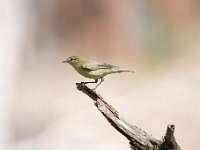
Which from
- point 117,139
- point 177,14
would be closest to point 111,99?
point 117,139

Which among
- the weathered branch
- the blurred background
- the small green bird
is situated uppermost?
the blurred background

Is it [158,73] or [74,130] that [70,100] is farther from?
[158,73]

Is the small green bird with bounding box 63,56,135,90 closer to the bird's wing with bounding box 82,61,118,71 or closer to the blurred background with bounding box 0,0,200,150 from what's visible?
the bird's wing with bounding box 82,61,118,71

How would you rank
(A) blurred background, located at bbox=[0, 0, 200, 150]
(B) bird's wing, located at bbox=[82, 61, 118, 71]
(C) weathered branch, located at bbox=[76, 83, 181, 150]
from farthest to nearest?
1. (A) blurred background, located at bbox=[0, 0, 200, 150]
2. (B) bird's wing, located at bbox=[82, 61, 118, 71]
3. (C) weathered branch, located at bbox=[76, 83, 181, 150]

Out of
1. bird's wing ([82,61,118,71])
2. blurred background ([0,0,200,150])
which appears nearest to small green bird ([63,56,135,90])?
bird's wing ([82,61,118,71])

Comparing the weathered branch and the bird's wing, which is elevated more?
the bird's wing

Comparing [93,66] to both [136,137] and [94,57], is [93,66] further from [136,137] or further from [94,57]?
[94,57]

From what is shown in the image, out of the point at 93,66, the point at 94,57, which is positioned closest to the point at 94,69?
the point at 93,66

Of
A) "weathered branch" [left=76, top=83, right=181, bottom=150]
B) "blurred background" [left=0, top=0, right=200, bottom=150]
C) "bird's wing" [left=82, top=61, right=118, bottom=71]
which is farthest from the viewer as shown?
"blurred background" [left=0, top=0, right=200, bottom=150]

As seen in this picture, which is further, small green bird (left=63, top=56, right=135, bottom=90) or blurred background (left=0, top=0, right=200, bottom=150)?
Answer: blurred background (left=0, top=0, right=200, bottom=150)

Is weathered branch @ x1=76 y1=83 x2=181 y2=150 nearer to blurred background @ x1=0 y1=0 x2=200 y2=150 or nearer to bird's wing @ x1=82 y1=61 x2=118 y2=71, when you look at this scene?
bird's wing @ x1=82 y1=61 x2=118 y2=71
